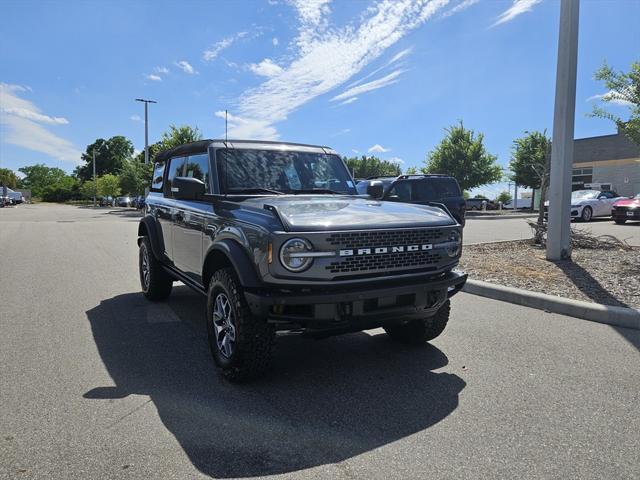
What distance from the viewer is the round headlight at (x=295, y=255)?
3326mm

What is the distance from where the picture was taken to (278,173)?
192 inches

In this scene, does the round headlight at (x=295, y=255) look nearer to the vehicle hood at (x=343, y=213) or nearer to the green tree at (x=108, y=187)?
the vehicle hood at (x=343, y=213)

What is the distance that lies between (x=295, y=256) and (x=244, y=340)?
73 centimetres

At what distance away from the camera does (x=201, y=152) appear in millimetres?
5059

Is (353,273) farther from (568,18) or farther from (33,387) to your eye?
(568,18)

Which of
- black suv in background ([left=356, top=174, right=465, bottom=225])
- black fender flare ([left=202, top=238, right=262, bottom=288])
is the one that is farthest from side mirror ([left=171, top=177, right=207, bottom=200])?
black suv in background ([left=356, top=174, right=465, bottom=225])

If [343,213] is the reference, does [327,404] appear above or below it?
below

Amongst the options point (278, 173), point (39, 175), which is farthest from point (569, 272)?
point (39, 175)

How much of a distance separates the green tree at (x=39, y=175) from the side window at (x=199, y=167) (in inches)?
5112

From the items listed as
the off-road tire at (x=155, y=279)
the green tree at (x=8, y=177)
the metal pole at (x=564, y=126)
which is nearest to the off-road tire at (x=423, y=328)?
the off-road tire at (x=155, y=279)

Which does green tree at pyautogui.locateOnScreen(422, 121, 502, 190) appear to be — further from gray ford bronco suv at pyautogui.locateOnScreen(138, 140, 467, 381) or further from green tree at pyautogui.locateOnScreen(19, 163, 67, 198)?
green tree at pyautogui.locateOnScreen(19, 163, 67, 198)

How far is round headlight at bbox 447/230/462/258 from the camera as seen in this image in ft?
13.2

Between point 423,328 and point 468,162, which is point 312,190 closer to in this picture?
point 423,328

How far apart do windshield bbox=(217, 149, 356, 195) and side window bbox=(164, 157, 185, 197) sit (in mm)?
1122
